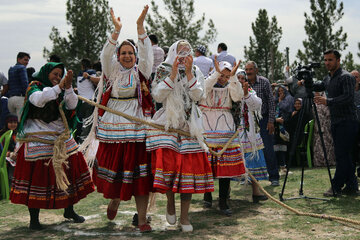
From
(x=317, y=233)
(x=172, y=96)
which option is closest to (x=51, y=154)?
(x=172, y=96)

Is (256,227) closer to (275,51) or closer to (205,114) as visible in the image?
(205,114)

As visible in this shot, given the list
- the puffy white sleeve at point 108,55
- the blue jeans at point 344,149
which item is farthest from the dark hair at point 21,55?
the blue jeans at point 344,149

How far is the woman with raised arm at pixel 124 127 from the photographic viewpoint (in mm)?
4730

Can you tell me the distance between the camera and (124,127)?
4805 millimetres

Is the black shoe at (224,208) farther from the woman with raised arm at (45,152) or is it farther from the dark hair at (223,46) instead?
the dark hair at (223,46)

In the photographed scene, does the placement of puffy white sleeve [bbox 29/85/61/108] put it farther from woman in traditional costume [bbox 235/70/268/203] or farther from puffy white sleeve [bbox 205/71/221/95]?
woman in traditional costume [bbox 235/70/268/203]

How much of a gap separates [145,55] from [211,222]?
6.87 feet

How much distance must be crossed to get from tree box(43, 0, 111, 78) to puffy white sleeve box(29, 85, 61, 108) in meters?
21.4

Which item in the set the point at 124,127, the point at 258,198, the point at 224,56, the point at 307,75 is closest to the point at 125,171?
the point at 124,127

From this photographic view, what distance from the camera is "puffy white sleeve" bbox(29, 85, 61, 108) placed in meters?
4.73

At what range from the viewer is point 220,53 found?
918 cm

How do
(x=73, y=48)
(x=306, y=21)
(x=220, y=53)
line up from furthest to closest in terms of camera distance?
(x=73, y=48), (x=306, y=21), (x=220, y=53)

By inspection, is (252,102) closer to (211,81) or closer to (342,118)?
(211,81)

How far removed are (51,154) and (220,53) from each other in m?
5.11
